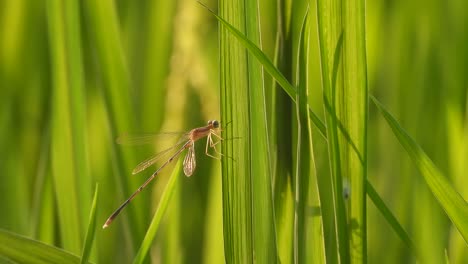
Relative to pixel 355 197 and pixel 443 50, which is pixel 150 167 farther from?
pixel 443 50

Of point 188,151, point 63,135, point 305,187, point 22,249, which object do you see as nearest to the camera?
point 22,249

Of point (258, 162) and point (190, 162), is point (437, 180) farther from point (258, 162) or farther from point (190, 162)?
point (190, 162)

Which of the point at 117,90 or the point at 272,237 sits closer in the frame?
the point at 272,237

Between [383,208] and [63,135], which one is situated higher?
[63,135]

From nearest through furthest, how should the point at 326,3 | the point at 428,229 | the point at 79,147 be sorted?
1. the point at 326,3
2. the point at 79,147
3. the point at 428,229

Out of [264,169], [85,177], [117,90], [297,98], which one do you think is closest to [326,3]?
[297,98]

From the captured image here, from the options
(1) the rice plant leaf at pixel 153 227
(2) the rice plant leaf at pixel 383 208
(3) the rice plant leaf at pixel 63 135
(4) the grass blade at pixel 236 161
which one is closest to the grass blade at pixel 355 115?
(2) the rice plant leaf at pixel 383 208

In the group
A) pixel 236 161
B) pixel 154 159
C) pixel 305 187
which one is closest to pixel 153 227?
pixel 236 161

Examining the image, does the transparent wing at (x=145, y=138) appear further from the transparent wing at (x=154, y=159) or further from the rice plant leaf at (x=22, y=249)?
the rice plant leaf at (x=22, y=249)
